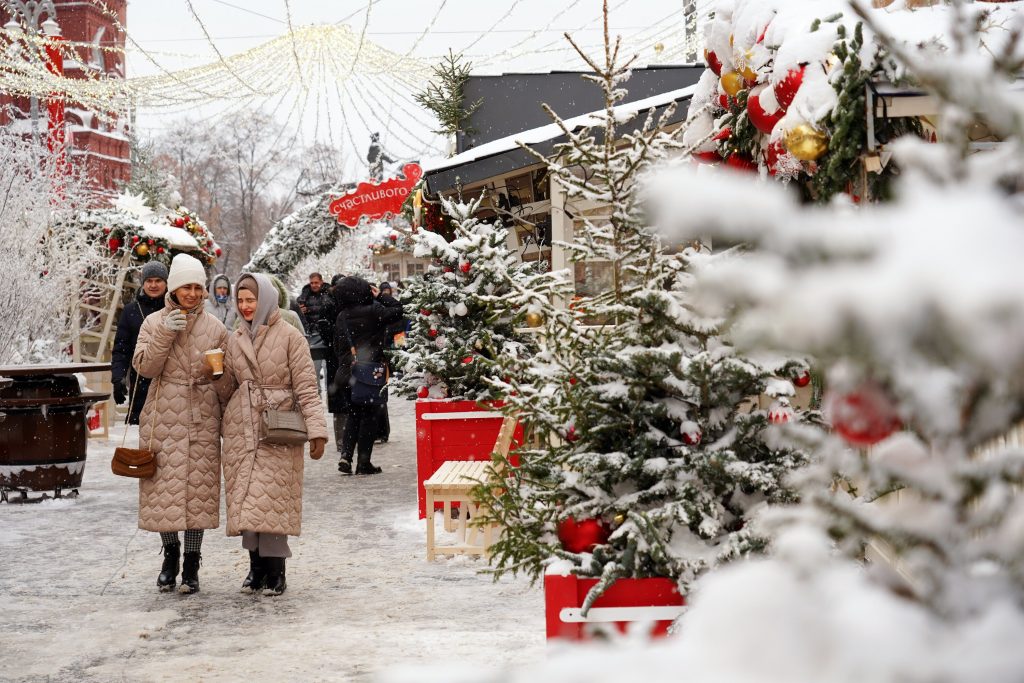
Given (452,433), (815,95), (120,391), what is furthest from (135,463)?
(815,95)

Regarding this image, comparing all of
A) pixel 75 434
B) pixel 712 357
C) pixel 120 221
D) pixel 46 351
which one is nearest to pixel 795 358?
pixel 712 357

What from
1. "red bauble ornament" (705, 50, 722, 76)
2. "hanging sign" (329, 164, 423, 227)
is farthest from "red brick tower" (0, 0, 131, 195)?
"red bauble ornament" (705, 50, 722, 76)

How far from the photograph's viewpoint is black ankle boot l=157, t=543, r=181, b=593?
272 inches

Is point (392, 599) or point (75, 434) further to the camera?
point (75, 434)

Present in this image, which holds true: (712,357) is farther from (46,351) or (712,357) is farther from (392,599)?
(46,351)

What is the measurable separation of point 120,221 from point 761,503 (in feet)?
51.6

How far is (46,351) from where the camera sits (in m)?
14.8

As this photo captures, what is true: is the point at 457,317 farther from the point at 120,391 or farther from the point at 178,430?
the point at 178,430

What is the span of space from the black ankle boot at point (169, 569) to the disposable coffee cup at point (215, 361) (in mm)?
1100

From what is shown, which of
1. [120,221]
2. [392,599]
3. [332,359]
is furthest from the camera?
[120,221]

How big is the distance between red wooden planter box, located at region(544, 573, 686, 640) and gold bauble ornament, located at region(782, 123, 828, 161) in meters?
1.64

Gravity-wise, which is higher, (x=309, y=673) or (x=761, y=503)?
(x=761, y=503)

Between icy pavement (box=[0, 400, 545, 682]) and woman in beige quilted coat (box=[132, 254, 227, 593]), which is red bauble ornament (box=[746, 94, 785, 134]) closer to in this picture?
icy pavement (box=[0, 400, 545, 682])

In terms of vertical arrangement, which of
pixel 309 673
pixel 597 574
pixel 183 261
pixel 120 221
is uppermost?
pixel 120 221
